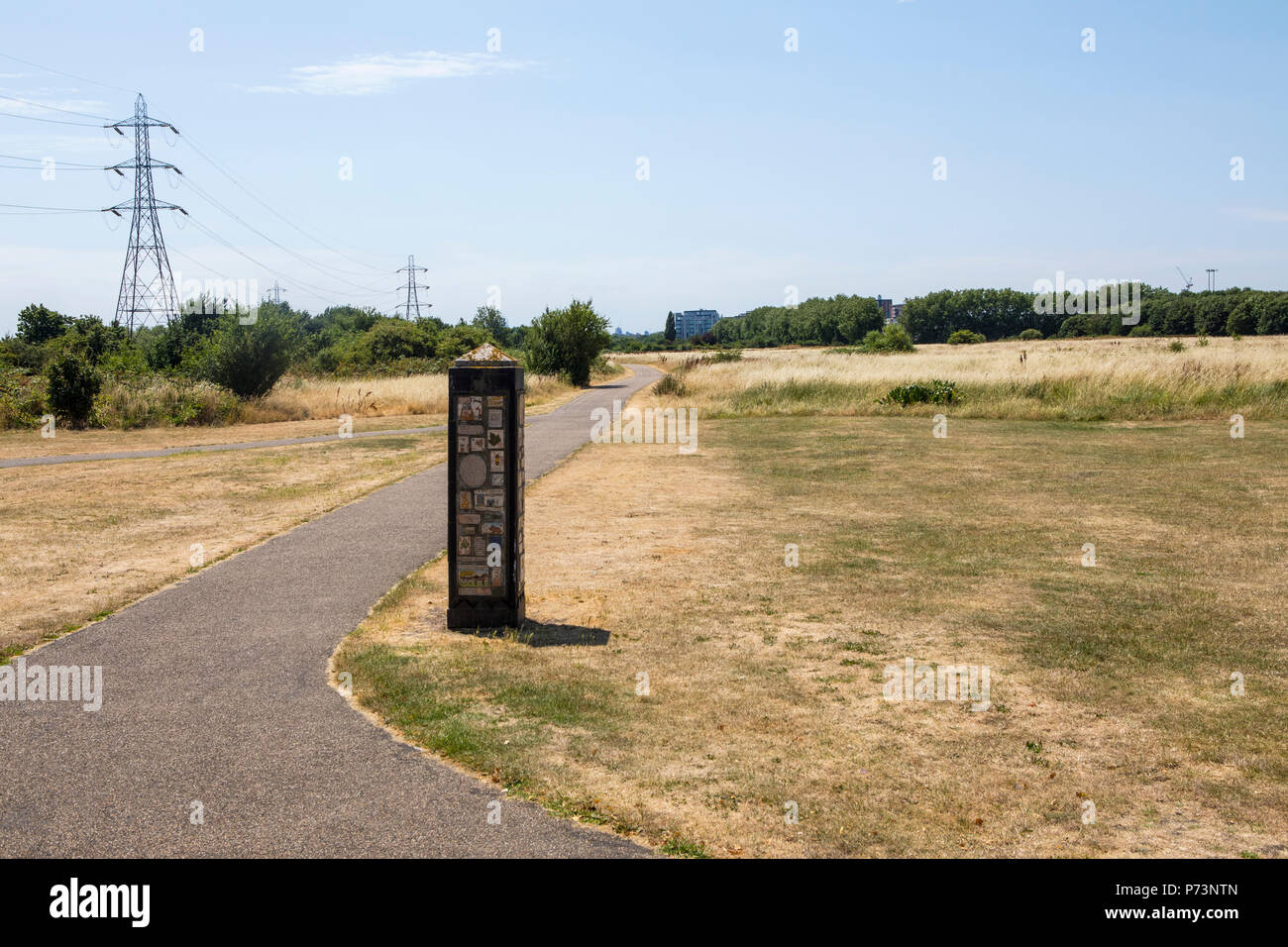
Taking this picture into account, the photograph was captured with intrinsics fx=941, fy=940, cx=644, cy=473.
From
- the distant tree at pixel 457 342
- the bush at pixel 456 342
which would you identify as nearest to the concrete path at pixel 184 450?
the bush at pixel 456 342

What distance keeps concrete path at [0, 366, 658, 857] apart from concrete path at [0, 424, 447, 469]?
1353 cm

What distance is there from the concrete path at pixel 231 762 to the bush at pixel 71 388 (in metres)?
21.6

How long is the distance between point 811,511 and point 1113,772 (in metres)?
8.15

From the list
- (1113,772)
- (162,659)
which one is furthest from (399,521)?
(1113,772)

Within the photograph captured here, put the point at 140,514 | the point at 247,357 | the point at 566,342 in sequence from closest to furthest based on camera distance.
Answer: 1. the point at 140,514
2. the point at 247,357
3. the point at 566,342

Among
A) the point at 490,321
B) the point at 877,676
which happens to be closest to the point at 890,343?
the point at 490,321

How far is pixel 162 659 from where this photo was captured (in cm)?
630

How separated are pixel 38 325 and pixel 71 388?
131 feet

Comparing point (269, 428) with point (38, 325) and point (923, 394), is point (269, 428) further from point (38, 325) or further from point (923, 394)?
point (38, 325)

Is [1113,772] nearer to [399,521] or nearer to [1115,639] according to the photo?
[1115,639]

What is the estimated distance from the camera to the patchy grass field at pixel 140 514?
8.18 metres

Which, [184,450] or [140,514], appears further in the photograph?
[184,450]

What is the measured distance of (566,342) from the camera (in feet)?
171

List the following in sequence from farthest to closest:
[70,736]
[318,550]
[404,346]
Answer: [404,346], [318,550], [70,736]
